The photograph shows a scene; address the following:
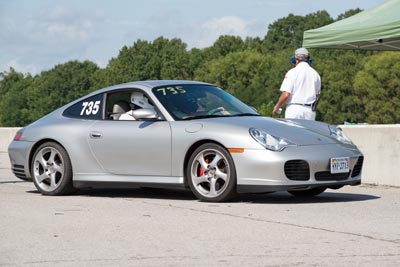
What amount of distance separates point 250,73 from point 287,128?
4710 inches

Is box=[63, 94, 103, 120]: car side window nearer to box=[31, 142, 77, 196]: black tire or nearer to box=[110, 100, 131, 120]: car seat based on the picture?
box=[110, 100, 131, 120]: car seat

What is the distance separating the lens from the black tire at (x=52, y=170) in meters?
10.3

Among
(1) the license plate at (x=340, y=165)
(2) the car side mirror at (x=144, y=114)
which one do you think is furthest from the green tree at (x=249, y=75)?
(1) the license plate at (x=340, y=165)

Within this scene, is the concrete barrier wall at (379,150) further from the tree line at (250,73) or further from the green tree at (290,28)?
the green tree at (290,28)

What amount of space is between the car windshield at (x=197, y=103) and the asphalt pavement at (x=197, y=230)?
0.90 meters

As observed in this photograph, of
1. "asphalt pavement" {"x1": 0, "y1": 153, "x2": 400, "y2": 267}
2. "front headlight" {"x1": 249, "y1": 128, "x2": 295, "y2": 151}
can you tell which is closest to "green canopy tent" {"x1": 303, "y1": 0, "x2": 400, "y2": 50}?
"asphalt pavement" {"x1": 0, "y1": 153, "x2": 400, "y2": 267}

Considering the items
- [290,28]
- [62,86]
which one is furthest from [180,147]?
[62,86]

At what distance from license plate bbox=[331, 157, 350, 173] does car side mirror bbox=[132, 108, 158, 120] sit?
193 centimetres

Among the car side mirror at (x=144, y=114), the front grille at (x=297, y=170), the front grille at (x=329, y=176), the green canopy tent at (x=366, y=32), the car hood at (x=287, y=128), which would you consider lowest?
Result: the front grille at (x=329, y=176)

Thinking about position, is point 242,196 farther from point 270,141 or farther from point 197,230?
point 197,230

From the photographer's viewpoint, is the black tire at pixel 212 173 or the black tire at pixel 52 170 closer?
the black tire at pixel 212 173

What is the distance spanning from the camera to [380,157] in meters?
12.2

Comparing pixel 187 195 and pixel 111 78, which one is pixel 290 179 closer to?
pixel 187 195

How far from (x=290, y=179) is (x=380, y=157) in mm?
3539
